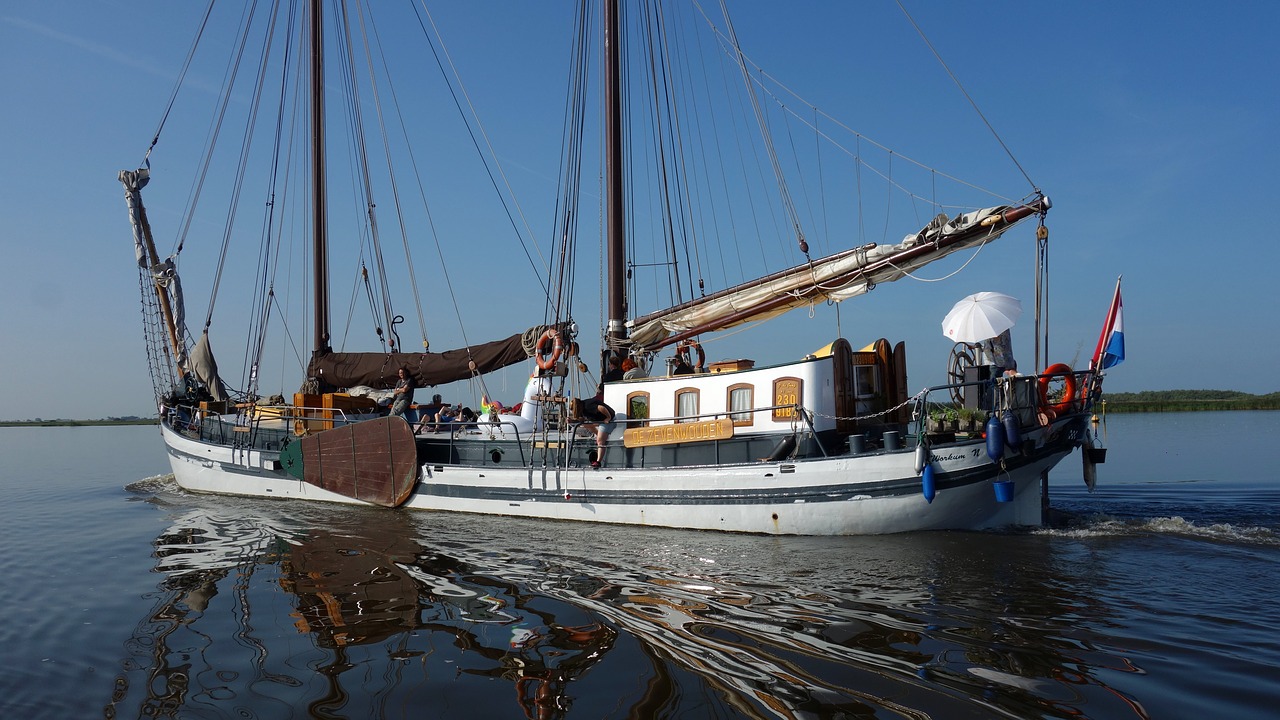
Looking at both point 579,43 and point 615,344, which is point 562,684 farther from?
point 579,43

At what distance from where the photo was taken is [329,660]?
6492 millimetres

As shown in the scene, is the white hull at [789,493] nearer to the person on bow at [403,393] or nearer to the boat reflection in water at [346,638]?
the person on bow at [403,393]

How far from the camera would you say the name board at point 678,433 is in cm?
1400

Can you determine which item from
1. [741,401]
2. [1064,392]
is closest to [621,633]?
[741,401]

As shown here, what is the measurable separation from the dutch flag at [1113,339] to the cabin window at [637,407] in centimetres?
840

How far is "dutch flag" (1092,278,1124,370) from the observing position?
12617 mm

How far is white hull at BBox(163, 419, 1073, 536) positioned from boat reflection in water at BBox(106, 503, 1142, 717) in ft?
2.62

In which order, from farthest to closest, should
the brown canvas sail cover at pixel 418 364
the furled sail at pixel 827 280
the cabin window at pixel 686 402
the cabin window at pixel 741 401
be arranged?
the brown canvas sail cover at pixel 418 364, the cabin window at pixel 686 402, the cabin window at pixel 741 401, the furled sail at pixel 827 280

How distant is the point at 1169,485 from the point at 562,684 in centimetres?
1818

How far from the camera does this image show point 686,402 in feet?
49.5

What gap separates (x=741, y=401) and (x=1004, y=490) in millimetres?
4870

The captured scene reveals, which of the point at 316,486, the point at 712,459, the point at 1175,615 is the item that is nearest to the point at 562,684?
the point at 1175,615

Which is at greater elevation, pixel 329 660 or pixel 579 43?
pixel 579 43

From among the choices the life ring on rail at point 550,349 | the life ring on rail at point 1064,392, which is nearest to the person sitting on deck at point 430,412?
the life ring on rail at point 550,349
